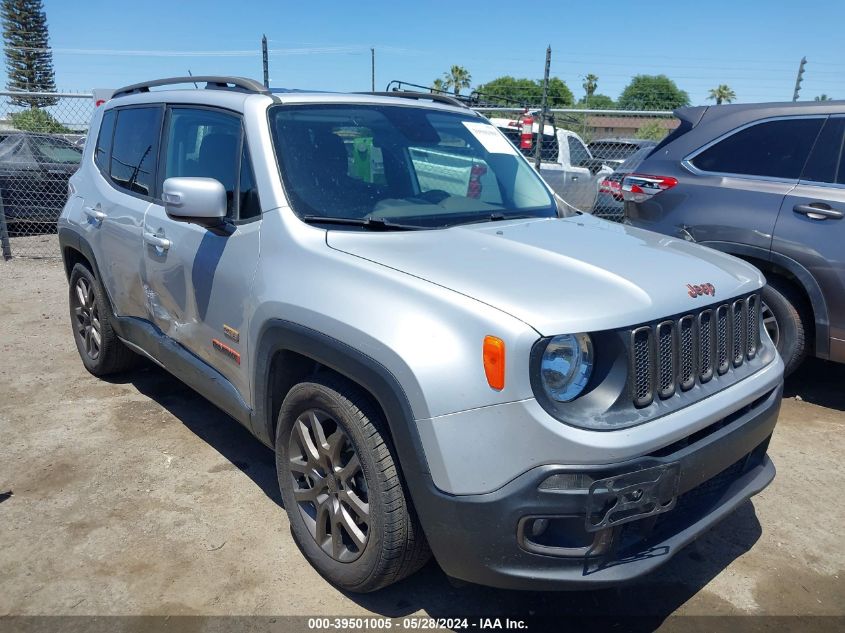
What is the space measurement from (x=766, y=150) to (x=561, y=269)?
10.3 feet

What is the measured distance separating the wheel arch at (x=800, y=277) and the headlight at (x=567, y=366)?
9.58 ft

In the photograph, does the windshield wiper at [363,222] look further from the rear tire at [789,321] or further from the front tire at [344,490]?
the rear tire at [789,321]

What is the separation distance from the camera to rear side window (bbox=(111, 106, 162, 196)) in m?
3.95

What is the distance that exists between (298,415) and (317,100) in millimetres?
1533

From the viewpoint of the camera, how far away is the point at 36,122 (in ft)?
41.3

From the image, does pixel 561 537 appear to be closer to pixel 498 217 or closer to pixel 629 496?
pixel 629 496

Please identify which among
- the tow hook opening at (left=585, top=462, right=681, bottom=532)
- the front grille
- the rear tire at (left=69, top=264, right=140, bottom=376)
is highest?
the front grille

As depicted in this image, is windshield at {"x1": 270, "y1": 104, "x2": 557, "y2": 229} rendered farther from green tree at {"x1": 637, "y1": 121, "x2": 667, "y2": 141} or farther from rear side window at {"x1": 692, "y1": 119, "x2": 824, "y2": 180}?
green tree at {"x1": 637, "y1": 121, "x2": 667, "y2": 141}

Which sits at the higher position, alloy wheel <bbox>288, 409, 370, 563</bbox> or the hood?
the hood

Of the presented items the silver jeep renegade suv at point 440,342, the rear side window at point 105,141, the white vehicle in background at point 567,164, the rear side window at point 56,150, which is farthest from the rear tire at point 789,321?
the rear side window at point 56,150

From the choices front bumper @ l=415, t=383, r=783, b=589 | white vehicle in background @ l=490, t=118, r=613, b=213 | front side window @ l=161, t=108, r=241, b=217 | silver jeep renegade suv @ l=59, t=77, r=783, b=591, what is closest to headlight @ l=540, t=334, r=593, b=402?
silver jeep renegade suv @ l=59, t=77, r=783, b=591

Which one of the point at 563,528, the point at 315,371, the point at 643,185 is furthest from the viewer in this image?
the point at 643,185

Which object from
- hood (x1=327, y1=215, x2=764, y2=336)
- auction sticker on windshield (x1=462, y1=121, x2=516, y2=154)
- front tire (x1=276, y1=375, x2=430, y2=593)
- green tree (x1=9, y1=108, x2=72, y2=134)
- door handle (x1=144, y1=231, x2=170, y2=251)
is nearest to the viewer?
hood (x1=327, y1=215, x2=764, y2=336)

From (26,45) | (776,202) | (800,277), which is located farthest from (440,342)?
(26,45)
